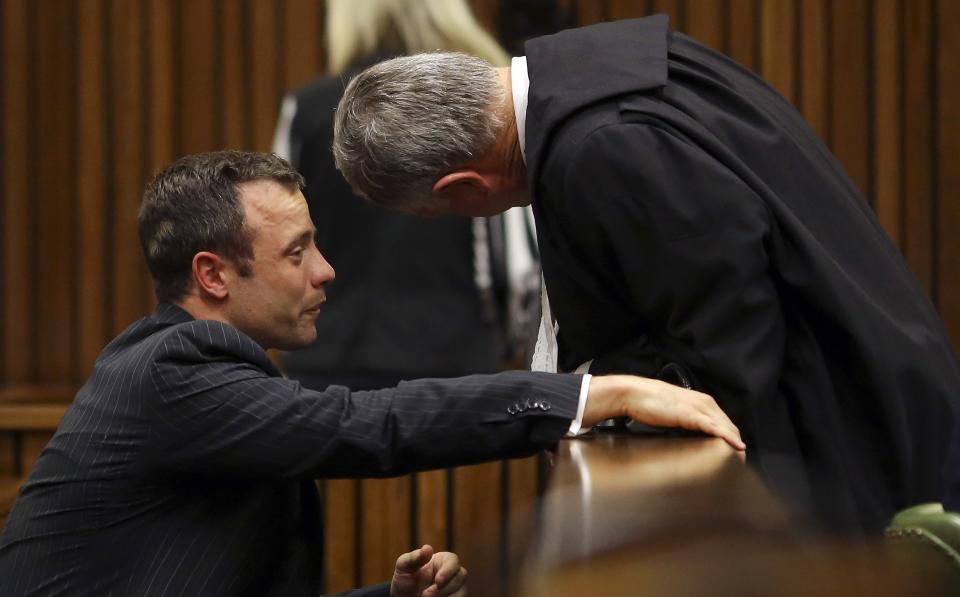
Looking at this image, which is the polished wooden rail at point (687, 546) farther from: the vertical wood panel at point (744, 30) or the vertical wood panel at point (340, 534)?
the vertical wood panel at point (744, 30)

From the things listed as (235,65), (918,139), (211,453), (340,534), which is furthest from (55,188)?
(211,453)

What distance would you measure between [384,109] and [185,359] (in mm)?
376

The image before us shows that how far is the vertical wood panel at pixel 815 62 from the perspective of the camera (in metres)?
3.85

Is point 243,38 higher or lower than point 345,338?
higher

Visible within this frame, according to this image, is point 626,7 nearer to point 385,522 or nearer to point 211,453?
point 385,522

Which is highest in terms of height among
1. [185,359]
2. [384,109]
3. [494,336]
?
[384,109]

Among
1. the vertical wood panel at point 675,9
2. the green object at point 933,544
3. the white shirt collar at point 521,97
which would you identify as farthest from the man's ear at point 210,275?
the vertical wood panel at point 675,9

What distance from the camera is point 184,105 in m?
3.97

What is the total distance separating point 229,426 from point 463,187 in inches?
16.5

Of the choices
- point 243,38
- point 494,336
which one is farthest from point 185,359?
point 243,38

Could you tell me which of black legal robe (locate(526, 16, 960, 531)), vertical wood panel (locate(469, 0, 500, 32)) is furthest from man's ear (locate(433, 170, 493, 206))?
vertical wood panel (locate(469, 0, 500, 32))

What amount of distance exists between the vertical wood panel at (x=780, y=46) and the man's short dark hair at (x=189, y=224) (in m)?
2.39

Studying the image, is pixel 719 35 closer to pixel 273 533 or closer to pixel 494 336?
pixel 494 336

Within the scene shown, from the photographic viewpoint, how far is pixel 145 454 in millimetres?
1589
